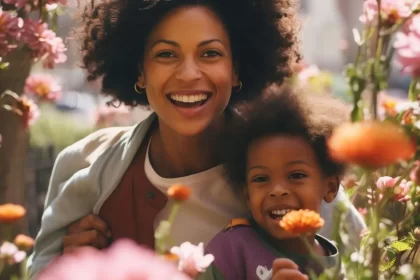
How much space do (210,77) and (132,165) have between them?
341mm

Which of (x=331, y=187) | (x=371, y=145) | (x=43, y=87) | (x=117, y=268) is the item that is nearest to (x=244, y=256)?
(x=331, y=187)

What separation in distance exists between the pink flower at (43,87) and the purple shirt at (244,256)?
1299 millimetres

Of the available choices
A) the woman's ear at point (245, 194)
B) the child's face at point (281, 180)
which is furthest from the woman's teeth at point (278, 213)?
the woman's ear at point (245, 194)

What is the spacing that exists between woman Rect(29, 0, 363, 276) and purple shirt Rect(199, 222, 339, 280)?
215mm

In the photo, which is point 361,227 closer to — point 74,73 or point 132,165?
point 132,165

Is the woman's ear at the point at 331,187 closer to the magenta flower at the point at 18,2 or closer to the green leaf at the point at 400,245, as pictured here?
the green leaf at the point at 400,245

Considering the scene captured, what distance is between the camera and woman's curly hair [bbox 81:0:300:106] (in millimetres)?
1975

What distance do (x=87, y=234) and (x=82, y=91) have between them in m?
14.2

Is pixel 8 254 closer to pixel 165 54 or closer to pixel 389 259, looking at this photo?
pixel 389 259

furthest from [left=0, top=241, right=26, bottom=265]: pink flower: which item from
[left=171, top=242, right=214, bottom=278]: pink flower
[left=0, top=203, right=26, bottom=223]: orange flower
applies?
[left=171, top=242, right=214, bottom=278]: pink flower

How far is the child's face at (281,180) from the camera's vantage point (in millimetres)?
1618

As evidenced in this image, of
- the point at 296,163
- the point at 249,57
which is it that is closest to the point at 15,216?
the point at 296,163

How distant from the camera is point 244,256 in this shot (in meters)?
1.67

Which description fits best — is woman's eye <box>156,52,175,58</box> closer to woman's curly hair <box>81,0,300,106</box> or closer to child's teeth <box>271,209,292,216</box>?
woman's curly hair <box>81,0,300,106</box>
